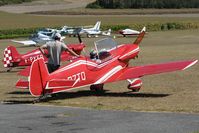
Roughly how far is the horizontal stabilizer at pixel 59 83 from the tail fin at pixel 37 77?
0.19m

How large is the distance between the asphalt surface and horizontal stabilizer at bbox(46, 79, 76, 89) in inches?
51.5

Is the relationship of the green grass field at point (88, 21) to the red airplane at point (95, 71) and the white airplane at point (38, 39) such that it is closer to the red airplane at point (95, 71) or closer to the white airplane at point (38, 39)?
the white airplane at point (38, 39)

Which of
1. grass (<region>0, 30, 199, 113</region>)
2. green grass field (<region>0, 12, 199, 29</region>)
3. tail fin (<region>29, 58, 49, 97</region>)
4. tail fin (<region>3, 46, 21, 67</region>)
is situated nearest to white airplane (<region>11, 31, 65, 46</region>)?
tail fin (<region>3, 46, 21, 67</region>)

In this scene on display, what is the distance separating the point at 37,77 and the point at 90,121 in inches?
135

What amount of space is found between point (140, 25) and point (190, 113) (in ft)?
219

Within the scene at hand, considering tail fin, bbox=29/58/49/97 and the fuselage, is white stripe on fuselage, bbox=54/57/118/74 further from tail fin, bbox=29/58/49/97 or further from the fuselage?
tail fin, bbox=29/58/49/97

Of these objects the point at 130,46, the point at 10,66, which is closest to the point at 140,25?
the point at 10,66

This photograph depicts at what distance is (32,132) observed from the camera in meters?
11.5

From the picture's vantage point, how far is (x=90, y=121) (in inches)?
502

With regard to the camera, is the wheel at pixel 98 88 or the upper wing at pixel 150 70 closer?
the upper wing at pixel 150 70

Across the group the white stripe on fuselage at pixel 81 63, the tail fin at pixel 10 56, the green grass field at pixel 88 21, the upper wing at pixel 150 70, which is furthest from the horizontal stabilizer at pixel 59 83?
the green grass field at pixel 88 21

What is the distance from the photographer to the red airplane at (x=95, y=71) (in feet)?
52.1

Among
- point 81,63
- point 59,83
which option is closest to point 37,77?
point 59,83

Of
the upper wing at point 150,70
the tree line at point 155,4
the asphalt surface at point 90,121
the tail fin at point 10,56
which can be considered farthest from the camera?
the tree line at point 155,4
